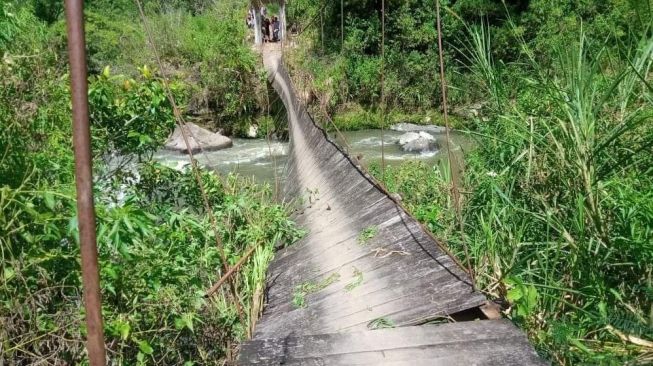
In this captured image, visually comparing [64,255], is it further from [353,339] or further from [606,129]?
[606,129]

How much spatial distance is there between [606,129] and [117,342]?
2009 millimetres

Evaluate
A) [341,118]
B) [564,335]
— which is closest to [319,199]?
[564,335]

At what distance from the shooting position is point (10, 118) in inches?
68.7

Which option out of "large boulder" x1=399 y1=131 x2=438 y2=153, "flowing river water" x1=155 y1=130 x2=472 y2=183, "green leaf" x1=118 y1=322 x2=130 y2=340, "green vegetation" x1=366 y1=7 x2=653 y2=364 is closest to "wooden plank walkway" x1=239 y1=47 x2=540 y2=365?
"green vegetation" x1=366 y1=7 x2=653 y2=364

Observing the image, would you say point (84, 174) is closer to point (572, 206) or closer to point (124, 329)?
point (124, 329)

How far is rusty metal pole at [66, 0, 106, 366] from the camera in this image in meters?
0.66

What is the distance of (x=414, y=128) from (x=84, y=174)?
9.53 m

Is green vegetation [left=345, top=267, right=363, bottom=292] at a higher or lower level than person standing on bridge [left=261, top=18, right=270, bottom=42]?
lower

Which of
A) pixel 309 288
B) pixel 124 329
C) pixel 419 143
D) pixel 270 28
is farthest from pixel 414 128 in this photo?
pixel 124 329

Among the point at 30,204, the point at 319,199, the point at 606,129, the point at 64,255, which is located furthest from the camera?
the point at 319,199

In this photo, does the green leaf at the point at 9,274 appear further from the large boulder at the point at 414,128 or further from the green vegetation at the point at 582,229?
the large boulder at the point at 414,128

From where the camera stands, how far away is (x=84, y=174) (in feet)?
2.26

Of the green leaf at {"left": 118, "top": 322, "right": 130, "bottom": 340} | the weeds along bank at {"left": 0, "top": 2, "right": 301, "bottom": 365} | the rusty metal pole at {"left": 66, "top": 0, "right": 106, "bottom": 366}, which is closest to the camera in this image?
the rusty metal pole at {"left": 66, "top": 0, "right": 106, "bottom": 366}

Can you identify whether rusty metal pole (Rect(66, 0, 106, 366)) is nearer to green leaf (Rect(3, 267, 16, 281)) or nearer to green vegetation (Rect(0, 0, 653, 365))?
green vegetation (Rect(0, 0, 653, 365))
